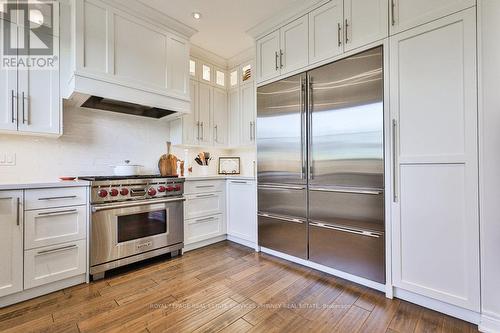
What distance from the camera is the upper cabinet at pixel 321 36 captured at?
202 centimetres

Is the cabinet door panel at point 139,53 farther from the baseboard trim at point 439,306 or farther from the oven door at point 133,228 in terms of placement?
the baseboard trim at point 439,306

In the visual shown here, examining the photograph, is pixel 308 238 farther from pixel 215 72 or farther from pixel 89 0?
pixel 89 0

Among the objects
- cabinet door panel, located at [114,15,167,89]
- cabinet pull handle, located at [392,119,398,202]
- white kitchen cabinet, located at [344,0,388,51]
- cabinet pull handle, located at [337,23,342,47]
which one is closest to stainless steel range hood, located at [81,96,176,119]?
cabinet door panel, located at [114,15,167,89]

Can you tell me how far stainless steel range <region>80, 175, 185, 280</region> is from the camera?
2.23 metres

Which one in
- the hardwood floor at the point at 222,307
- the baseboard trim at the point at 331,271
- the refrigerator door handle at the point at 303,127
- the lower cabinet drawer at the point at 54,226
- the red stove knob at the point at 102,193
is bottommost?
the hardwood floor at the point at 222,307

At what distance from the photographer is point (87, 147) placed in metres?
2.68

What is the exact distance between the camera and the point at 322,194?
234 centimetres

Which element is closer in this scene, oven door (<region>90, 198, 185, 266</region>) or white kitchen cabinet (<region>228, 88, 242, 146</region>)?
oven door (<region>90, 198, 185, 266</region>)

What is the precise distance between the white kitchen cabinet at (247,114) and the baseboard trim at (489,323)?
274 cm

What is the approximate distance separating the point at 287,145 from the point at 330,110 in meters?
0.60

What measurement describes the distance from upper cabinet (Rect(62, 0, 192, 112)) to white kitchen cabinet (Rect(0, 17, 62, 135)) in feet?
0.52

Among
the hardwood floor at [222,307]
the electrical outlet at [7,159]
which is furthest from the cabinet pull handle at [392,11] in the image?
the electrical outlet at [7,159]

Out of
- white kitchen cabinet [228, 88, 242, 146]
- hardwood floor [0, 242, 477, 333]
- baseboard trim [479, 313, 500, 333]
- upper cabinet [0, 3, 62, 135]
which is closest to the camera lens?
baseboard trim [479, 313, 500, 333]

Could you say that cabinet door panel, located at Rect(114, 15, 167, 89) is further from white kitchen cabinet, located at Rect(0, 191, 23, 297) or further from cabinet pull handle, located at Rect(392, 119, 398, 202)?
cabinet pull handle, located at Rect(392, 119, 398, 202)
